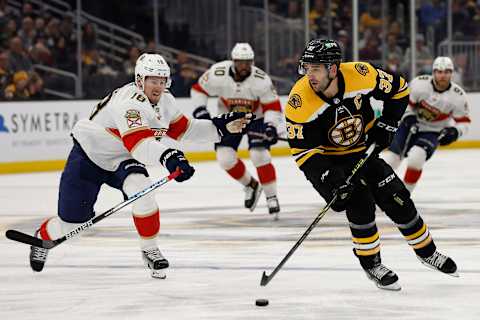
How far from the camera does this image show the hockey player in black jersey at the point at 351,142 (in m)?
4.57

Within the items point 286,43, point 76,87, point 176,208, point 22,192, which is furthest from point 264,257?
point 286,43

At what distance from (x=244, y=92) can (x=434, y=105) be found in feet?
4.75

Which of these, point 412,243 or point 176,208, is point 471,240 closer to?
point 412,243

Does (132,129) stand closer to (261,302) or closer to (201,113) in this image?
(261,302)

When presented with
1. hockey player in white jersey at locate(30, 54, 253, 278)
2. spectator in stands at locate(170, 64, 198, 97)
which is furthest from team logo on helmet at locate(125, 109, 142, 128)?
spectator in stands at locate(170, 64, 198, 97)

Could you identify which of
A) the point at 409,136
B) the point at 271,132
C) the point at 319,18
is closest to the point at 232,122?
the point at 271,132

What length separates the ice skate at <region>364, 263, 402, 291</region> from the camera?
15.2 ft

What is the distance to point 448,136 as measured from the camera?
7.79 metres

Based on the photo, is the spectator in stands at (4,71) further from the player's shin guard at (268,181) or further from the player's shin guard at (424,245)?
the player's shin guard at (424,245)

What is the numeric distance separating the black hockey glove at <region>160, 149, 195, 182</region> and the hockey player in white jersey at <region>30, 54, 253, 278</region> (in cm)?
1

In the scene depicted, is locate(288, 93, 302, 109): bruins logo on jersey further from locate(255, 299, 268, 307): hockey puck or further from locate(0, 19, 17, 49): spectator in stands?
locate(0, 19, 17, 49): spectator in stands

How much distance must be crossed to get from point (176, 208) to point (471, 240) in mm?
2715

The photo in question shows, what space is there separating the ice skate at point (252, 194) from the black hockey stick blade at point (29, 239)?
2.78 metres

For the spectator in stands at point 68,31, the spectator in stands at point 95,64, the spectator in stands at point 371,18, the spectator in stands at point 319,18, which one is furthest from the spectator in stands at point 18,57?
the spectator in stands at point 371,18
